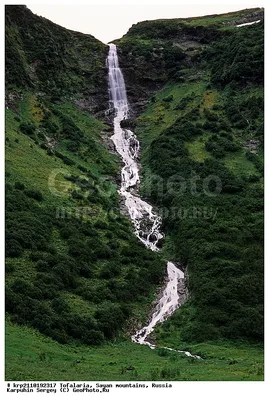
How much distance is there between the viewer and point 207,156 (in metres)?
72.1

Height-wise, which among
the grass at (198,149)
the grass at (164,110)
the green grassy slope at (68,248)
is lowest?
the green grassy slope at (68,248)

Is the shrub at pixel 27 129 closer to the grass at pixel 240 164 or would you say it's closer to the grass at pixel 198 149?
the grass at pixel 198 149

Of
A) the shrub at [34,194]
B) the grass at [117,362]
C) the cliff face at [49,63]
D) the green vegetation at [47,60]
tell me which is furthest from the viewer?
the cliff face at [49,63]

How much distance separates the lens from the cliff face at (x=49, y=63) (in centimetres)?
8481

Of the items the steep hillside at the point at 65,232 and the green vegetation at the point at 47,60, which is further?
the green vegetation at the point at 47,60

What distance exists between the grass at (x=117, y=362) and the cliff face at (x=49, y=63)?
5813 cm

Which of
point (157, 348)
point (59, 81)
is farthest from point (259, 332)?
point (59, 81)

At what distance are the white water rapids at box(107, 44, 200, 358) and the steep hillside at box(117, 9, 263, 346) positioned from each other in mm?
1421

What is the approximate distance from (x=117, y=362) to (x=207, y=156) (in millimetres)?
48228

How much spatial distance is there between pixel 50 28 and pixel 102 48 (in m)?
15.2

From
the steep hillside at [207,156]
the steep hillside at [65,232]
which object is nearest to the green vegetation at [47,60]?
the steep hillside at [65,232]

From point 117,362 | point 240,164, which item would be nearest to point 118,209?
point 240,164

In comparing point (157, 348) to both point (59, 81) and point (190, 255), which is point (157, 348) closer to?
point (190, 255)

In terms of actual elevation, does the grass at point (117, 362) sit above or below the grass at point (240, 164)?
below
